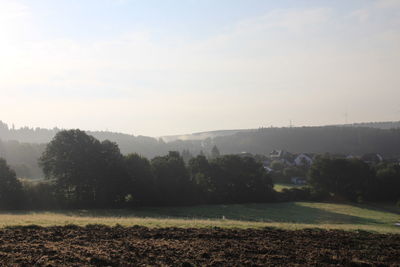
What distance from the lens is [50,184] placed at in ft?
181

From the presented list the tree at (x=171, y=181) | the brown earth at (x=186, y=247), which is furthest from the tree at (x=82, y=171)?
the brown earth at (x=186, y=247)

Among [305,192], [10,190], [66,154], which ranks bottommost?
[305,192]

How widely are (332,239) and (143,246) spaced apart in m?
9.62

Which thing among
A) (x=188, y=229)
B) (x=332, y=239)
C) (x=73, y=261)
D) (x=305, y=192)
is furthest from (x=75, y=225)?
(x=305, y=192)

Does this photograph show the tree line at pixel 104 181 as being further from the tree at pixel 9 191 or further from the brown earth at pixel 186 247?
the brown earth at pixel 186 247

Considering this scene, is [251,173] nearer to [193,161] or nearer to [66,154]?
[193,161]

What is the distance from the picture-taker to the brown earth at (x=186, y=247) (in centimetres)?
1339

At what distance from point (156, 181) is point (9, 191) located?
22124 millimetres

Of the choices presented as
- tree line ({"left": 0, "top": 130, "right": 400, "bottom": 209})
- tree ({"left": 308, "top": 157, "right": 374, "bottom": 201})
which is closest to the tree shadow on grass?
tree line ({"left": 0, "top": 130, "right": 400, "bottom": 209})

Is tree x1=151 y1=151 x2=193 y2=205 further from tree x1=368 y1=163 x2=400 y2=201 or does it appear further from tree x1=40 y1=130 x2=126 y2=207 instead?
tree x1=368 y1=163 x2=400 y2=201

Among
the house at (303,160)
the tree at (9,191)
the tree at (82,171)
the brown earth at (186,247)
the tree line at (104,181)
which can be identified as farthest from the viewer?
the house at (303,160)

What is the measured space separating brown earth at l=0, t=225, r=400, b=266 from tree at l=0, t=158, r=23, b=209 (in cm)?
3686

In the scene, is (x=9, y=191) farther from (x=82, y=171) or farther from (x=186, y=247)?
(x=186, y=247)

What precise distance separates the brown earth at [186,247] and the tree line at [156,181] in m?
36.8
